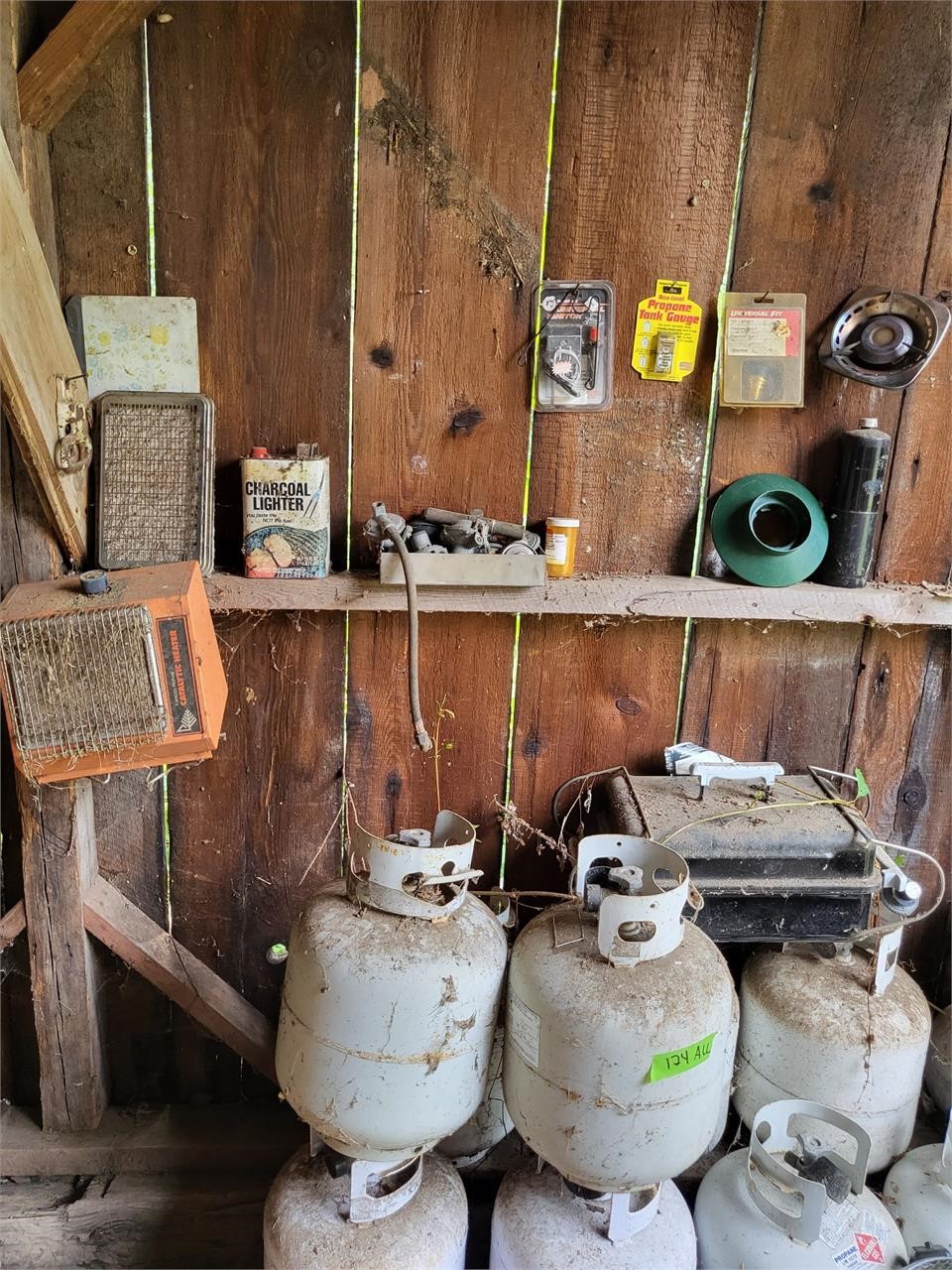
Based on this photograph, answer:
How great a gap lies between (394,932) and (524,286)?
40.6 inches

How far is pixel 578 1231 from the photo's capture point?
1.33m

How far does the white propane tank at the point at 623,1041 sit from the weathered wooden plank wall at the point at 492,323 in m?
0.45

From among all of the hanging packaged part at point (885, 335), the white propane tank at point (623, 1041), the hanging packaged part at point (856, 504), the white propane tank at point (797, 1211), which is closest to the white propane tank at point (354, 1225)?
the white propane tank at point (623, 1041)

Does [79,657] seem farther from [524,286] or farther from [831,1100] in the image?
[831,1100]

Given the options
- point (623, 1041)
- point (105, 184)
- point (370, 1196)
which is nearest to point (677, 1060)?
point (623, 1041)

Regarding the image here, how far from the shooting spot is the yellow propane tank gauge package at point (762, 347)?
1.48 m

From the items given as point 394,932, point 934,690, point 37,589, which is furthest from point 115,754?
point 934,690

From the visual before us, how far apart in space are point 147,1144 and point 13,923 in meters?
0.50

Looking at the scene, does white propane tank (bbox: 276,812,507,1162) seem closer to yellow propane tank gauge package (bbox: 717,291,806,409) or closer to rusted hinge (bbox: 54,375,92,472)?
rusted hinge (bbox: 54,375,92,472)

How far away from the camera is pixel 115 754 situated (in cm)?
125

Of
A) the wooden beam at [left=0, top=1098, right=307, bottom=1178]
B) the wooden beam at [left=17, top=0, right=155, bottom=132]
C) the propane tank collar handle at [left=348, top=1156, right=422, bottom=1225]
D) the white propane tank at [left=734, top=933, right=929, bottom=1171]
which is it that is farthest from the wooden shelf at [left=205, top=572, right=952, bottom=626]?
the wooden beam at [left=0, top=1098, right=307, bottom=1178]

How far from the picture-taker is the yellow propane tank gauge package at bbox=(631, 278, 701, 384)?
4.84 ft

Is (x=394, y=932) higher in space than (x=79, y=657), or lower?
lower

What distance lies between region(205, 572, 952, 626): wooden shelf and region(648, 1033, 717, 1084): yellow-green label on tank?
66 cm
